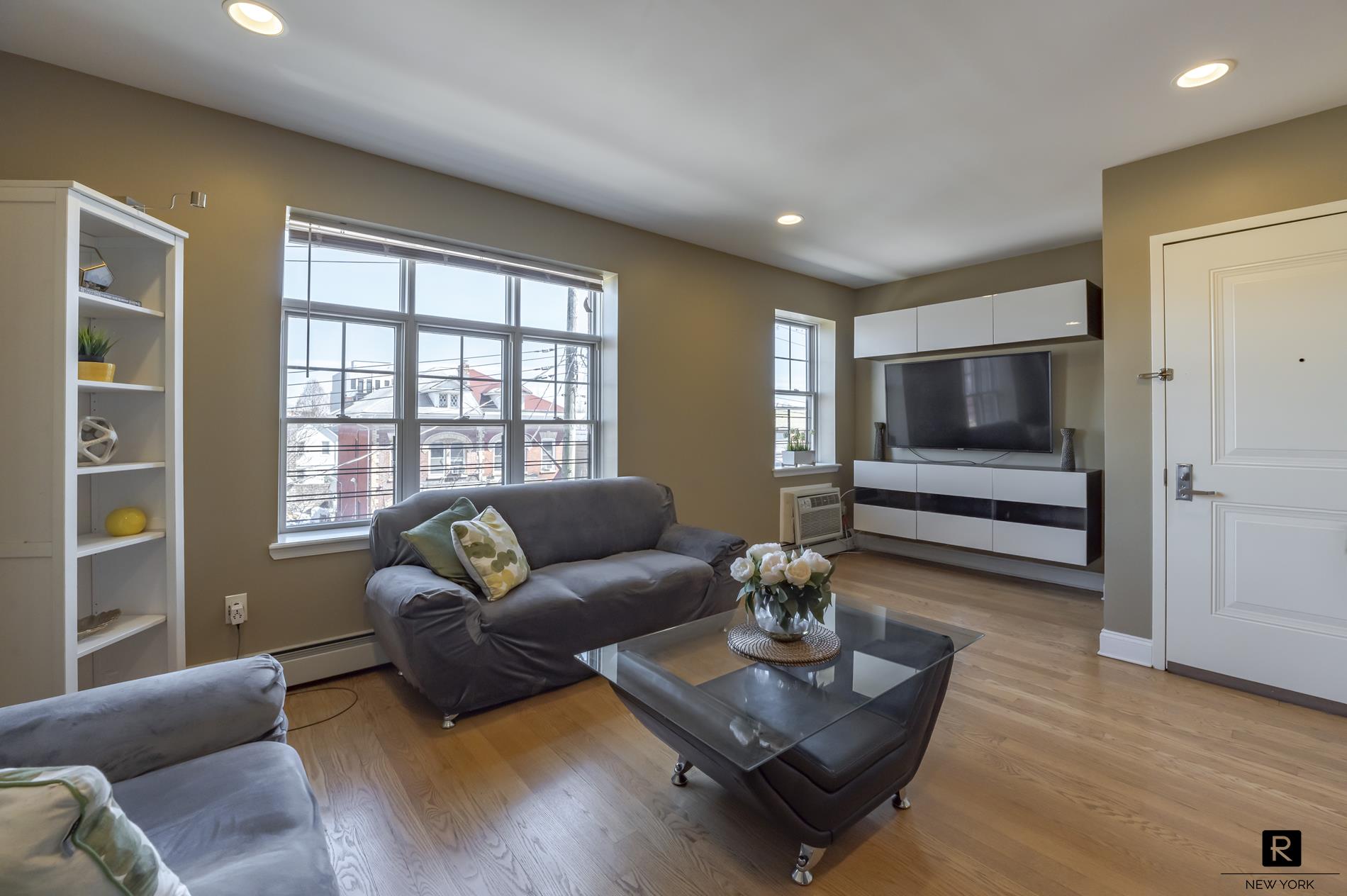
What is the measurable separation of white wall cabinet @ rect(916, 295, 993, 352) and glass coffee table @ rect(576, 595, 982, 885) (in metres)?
3.21

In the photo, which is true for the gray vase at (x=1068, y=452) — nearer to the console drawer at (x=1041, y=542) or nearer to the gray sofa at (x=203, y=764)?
the console drawer at (x=1041, y=542)

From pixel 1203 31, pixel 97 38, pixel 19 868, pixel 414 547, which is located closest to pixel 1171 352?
pixel 1203 31

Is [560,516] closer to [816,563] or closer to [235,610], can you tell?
[235,610]

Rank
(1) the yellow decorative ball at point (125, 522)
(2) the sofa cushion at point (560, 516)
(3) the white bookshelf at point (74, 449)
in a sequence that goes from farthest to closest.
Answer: (2) the sofa cushion at point (560, 516) < (1) the yellow decorative ball at point (125, 522) < (3) the white bookshelf at point (74, 449)

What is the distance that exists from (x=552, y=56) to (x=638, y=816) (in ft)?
8.85

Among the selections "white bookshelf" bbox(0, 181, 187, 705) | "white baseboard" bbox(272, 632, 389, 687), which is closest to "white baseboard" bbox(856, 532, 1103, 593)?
A: "white baseboard" bbox(272, 632, 389, 687)

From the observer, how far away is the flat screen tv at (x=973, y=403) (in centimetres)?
441

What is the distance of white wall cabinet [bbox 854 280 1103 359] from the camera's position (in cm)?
405

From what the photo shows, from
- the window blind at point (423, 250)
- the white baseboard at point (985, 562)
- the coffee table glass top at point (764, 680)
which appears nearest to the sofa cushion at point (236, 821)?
the coffee table glass top at point (764, 680)

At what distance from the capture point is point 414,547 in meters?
2.69

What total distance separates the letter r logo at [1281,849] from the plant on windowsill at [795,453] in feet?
12.0

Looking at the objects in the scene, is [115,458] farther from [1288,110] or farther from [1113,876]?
[1288,110]

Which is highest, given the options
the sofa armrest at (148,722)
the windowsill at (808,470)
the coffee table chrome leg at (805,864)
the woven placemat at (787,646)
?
the windowsill at (808,470)

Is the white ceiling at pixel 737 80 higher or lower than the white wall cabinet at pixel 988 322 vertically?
higher
